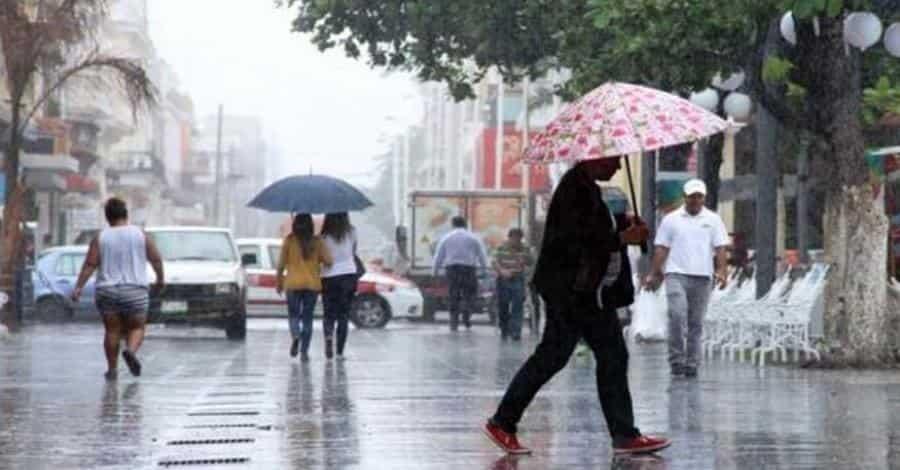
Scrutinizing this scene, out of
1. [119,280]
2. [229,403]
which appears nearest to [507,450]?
[229,403]

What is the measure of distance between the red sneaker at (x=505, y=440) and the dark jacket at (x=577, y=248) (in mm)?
669

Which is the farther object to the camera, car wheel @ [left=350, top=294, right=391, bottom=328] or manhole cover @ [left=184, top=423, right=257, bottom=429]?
car wheel @ [left=350, top=294, right=391, bottom=328]

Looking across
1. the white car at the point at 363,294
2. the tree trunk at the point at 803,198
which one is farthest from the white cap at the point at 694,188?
the white car at the point at 363,294

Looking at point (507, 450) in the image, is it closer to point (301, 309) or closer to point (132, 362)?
point (132, 362)

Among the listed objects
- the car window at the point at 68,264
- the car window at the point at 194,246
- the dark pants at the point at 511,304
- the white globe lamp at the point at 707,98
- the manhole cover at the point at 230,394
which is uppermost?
the white globe lamp at the point at 707,98

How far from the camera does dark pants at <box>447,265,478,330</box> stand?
33.7 m

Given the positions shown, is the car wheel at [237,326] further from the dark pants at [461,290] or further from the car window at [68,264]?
the car window at [68,264]

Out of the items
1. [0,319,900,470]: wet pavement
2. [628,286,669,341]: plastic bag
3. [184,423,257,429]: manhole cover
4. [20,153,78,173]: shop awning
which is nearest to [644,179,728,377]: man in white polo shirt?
[0,319,900,470]: wet pavement

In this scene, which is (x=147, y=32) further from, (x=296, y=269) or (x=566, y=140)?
(x=566, y=140)

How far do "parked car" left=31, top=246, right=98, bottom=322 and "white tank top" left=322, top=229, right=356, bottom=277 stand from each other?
56.7 ft

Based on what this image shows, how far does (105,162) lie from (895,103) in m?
72.8

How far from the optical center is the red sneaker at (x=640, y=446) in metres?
11.1

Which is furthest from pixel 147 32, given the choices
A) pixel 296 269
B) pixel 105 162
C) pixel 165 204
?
pixel 296 269

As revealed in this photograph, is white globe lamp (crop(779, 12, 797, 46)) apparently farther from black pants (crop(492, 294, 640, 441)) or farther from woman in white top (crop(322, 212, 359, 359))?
black pants (crop(492, 294, 640, 441))
